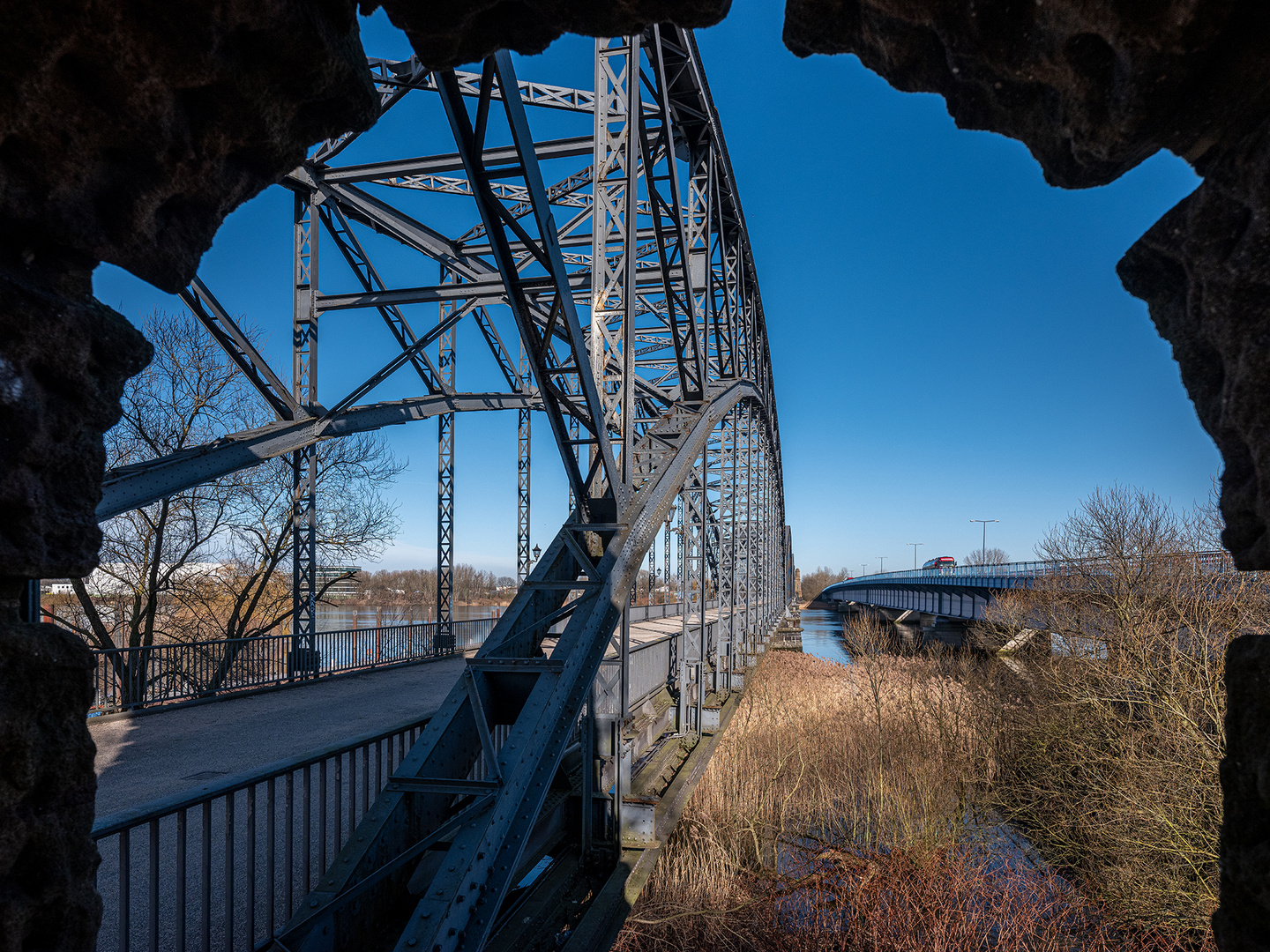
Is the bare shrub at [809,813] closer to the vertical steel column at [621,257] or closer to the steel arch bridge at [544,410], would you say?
the steel arch bridge at [544,410]

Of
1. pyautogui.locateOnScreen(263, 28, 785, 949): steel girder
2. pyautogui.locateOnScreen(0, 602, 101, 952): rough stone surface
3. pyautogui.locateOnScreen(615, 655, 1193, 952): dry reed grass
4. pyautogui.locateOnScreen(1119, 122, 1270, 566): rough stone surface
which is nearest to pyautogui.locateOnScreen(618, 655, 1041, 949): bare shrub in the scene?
pyautogui.locateOnScreen(615, 655, 1193, 952): dry reed grass

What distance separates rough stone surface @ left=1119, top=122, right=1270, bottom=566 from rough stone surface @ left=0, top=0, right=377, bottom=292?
2533 mm

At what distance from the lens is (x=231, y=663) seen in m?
14.1

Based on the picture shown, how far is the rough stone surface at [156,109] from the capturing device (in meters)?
1.80

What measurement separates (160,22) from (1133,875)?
14.1 metres

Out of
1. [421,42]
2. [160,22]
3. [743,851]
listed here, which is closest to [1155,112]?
[421,42]

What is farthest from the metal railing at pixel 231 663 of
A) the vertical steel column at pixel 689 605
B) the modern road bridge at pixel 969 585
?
the modern road bridge at pixel 969 585

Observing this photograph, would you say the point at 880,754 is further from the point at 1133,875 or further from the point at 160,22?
the point at 160,22

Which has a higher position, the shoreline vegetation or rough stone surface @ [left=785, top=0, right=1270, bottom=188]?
rough stone surface @ [left=785, top=0, right=1270, bottom=188]

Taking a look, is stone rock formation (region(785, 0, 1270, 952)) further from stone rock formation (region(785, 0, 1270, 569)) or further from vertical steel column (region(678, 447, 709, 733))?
vertical steel column (region(678, 447, 709, 733))

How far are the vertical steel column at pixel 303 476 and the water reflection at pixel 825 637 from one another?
2396 cm

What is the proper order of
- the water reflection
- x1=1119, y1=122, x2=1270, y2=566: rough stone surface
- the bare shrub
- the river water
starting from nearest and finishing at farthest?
x1=1119, y1=122, x2=1270, y2=566: rough stone surface
the bare shrub
the river water
the water reflection

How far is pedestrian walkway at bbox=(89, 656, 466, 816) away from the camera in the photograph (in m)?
7.80

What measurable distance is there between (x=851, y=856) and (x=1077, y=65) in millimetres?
10577
